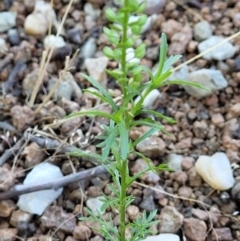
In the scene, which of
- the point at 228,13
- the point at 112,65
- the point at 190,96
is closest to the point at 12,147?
the point at 112,65

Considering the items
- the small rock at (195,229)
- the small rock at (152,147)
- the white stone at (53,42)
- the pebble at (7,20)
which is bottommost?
the small rock at (195,229)

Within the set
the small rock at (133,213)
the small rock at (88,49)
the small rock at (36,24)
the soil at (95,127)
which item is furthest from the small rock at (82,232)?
the small rock at (36,24)

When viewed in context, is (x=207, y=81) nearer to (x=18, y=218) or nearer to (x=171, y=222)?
(x=171, y=222)

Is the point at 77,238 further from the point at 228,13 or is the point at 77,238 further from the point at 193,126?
the point at 228,13

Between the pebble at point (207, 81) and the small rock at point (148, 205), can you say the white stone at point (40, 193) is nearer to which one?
the small rock at point (148, 205)

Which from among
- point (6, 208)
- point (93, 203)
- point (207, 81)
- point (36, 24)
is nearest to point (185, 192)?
point (93, 203)

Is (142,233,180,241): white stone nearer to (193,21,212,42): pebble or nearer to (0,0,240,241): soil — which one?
(0,0,240,241): soil

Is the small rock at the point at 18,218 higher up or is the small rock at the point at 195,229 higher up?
the small rock at the point at 18,218

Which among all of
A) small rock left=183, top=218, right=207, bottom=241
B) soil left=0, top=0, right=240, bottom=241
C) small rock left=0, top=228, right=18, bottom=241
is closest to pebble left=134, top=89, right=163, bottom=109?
soil left=0, top=0, right=240, bottom=241
